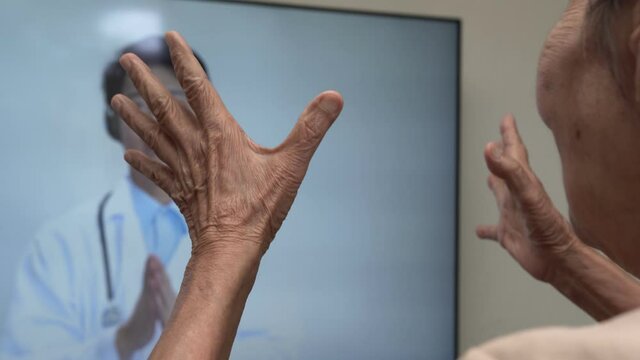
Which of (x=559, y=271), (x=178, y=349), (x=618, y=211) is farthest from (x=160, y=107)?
(x=559, y=271)

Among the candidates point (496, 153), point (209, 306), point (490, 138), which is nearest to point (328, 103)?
point (209, 306)

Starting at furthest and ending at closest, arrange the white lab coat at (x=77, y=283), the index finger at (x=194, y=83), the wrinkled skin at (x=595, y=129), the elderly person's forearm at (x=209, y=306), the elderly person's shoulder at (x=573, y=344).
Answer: the white lab coat at (x=77, y=283)
the index finger at (x=194, y=83)
the elderly person's forearm at (x=209, y=306)
the wrinkled skin at (x=595, y=129)
the elderly person's shoulder at (x=573, y=344)

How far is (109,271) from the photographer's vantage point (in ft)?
6.97

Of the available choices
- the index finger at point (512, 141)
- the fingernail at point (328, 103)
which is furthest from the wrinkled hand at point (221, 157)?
the index finger at point (512, 141)

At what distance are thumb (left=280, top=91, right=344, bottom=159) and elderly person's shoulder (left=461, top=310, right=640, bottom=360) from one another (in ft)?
1.89

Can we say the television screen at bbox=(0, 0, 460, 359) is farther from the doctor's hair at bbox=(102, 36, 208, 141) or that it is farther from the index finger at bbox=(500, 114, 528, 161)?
the index finger at bbox=(500, 114, 528, 161)

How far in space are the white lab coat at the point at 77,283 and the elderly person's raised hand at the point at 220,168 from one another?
1098mm

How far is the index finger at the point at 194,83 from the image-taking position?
1.06m

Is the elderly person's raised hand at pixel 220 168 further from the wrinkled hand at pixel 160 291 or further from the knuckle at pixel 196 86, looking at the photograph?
the wrinkled hand at pixel 160 291

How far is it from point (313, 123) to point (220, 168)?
0.14 meters

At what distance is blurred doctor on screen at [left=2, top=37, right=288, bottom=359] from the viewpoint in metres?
2.08

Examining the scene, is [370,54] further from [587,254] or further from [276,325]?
[587,254]

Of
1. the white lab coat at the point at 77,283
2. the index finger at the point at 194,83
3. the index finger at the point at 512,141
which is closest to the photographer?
the index finger at the point at 194,83

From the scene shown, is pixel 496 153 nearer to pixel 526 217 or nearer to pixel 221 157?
pixel 526 217
